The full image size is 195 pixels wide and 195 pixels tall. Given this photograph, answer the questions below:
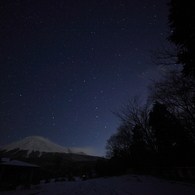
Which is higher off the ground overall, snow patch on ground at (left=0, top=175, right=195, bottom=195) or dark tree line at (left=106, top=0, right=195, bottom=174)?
dark tree line at (left=106, top=0, right=195, bottom=174)

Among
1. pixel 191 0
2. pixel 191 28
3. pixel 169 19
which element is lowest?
pixel 191 28

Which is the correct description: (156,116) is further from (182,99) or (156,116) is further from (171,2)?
(171,2)

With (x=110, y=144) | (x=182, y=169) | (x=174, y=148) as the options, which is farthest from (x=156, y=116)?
(x=110, y=144)

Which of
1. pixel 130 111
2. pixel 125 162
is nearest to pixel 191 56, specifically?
pixel 130 111

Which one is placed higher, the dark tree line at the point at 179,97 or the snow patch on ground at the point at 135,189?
the dark tree line at the point at 179,97

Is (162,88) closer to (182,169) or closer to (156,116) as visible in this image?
(182,169)

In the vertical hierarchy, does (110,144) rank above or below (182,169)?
above

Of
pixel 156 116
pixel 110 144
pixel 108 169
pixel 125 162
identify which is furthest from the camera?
pixel 110 144

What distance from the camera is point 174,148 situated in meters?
14.1

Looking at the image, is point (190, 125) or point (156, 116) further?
point (156, 116)

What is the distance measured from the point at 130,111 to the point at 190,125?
23.1 feet

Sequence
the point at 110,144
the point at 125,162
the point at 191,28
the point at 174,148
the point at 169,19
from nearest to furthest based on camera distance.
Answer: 1. the point at 191,28
2. the point at 169,19
3. the point at 174,148
4. the point at 125,162
5. the point at 110,144

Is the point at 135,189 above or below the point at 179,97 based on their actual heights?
below

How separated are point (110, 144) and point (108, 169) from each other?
721cm
